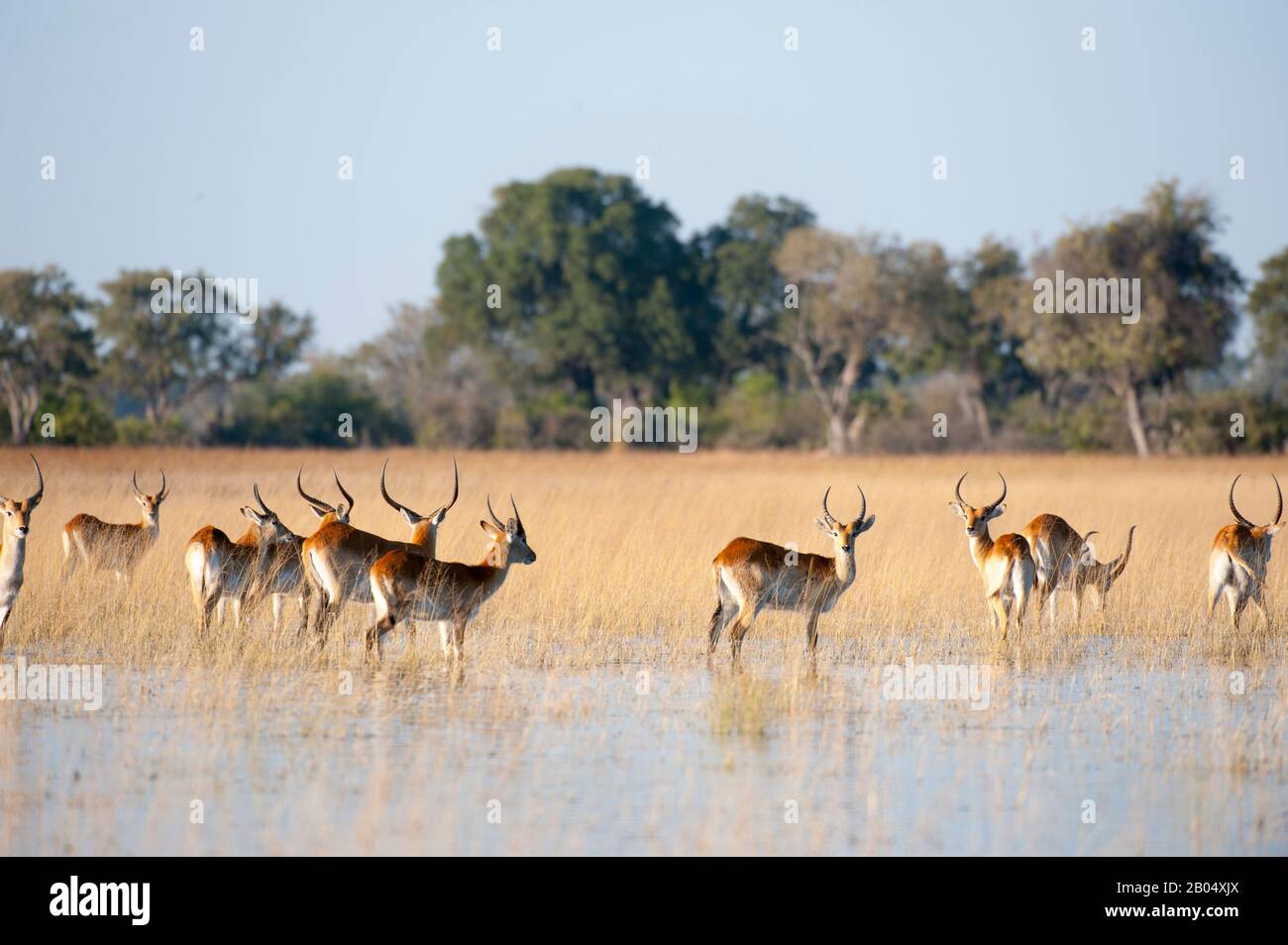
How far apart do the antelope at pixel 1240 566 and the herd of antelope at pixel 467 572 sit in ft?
0.03

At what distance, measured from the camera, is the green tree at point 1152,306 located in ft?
140

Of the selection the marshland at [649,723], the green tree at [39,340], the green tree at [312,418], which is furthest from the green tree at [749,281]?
the marshland at [649,723]

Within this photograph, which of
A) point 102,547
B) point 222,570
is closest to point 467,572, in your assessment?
point 222,570

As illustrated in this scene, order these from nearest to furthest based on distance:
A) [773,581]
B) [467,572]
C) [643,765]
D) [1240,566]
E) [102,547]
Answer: [643,765], [467,572], [773,581], [1240,566], [102,547]

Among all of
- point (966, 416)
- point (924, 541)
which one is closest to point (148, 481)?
point (924, 541)

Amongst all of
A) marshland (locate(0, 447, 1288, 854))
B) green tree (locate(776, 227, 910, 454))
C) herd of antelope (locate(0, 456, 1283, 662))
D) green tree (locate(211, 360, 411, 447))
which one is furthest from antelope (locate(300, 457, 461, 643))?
green tree (locate(776, 227, 910, 454))

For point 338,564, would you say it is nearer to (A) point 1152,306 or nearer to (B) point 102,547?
(B) point 102,547

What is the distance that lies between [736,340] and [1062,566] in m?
42.7

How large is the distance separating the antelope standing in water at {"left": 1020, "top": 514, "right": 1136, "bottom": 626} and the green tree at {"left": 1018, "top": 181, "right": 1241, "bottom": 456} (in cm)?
3093

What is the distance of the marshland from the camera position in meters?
6.61

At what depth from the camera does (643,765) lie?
7648mm

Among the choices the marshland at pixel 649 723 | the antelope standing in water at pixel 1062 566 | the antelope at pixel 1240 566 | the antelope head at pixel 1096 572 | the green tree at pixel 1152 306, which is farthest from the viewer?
the green tree at pixel 1152 306

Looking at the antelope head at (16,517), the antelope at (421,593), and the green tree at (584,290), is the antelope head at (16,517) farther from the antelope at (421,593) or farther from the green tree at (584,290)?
the green tree at (584,290)
